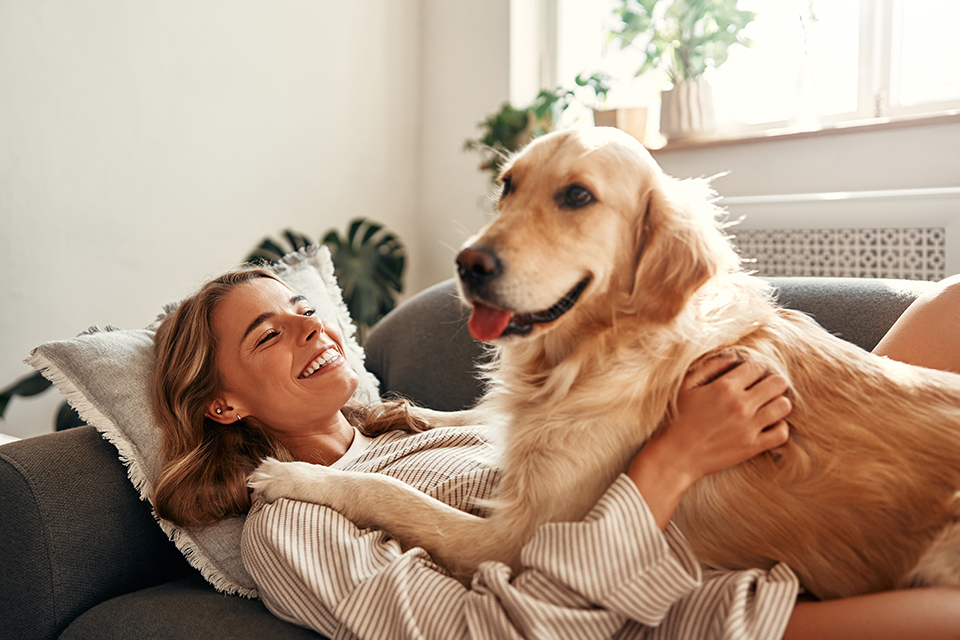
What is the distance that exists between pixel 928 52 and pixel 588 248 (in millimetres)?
2572

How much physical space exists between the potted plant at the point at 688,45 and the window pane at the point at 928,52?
0.64 meters

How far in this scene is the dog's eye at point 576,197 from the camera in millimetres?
1178

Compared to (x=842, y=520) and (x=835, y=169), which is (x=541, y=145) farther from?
(x=835, y=169)

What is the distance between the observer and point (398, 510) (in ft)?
3.90

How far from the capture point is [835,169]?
289 centimetres

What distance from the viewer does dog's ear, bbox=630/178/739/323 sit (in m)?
1.11

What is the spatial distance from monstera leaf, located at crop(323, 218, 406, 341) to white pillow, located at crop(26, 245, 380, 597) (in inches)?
89.3

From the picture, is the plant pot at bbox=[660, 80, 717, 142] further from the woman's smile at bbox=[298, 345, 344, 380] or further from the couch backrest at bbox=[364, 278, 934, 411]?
the woman's smile at bbox=[298, 345, 344, 380]

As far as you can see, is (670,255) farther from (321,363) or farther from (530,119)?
(530,119)

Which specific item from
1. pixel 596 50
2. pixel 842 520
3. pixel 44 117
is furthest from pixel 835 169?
pixel 44 117

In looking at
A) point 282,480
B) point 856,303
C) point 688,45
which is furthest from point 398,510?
point 688,45

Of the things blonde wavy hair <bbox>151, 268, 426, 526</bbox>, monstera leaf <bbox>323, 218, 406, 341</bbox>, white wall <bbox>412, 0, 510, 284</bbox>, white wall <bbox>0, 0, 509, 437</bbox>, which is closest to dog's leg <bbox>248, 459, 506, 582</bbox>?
blonde wavy hair <bbox>151, 268, 426, 526</bbox>

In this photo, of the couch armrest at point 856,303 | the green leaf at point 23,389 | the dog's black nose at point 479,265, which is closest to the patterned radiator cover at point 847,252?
the couch armrest at point 856,303

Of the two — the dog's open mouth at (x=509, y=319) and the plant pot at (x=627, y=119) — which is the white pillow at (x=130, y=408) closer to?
the dog's open mouth at (x=509, y=319)
